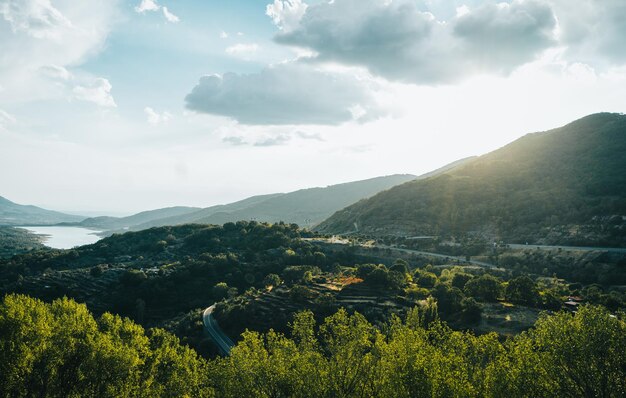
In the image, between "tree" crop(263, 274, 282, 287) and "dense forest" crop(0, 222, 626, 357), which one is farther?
"tree" crop(263, 274, 282, 287)

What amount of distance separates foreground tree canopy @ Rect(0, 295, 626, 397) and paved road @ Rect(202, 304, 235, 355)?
104 feet

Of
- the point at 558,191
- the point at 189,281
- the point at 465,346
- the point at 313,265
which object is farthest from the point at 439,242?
the point at 465,346

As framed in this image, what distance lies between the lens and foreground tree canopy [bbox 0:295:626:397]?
29.1 m

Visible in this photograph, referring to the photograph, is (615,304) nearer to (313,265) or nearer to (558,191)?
(313,265)

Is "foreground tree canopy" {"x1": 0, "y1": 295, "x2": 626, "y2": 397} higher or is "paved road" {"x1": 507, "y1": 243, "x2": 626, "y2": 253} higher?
"foreground tree canopy" {"x1": 0, "y1": 295, "x2": 626, "y2": 397}

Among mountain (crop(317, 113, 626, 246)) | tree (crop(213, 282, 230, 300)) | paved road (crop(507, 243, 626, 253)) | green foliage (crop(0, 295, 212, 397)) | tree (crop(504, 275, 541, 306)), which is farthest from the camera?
mountain (crop(317, 113, 626, 246))

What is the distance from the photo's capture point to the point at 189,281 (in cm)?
12044

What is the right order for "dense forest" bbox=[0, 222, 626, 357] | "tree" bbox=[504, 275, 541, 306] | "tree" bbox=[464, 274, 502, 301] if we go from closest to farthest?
"tree" bbox=[504, 275, 541, 306] < "dense forest" bbox=[0, 222, 626, 357] < "tree" bbox=[464, 274, 502, 301]

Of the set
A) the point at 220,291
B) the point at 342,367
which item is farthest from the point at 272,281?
the point at 342,367

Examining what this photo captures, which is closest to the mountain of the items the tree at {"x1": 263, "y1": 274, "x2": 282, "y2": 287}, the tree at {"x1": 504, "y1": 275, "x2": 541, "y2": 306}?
the tree at {"x1": 504, "y1": 275, "x2": 541, "y2": 306}

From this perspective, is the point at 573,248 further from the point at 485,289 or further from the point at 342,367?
the point at 342,367

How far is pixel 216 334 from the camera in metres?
77.9

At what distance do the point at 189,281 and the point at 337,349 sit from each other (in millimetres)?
94889

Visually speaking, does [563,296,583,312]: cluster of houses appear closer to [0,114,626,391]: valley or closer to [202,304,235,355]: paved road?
[0,114,626,391]: valley
